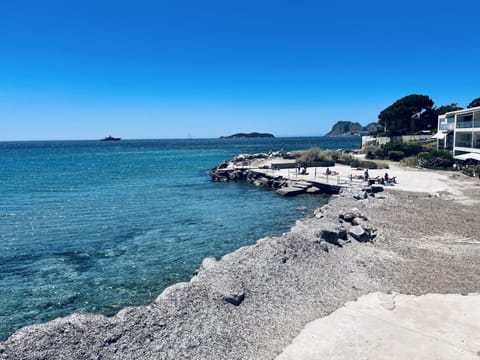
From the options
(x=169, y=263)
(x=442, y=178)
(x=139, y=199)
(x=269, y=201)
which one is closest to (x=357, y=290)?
(x=169, y=263)

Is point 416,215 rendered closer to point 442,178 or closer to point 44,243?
point 442,178

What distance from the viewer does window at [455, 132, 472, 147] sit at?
38500 mm

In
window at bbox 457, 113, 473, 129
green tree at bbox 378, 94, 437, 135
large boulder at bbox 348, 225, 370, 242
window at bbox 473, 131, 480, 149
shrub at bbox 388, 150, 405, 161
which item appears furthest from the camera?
green tree at bbox 378, 94, 437, 135

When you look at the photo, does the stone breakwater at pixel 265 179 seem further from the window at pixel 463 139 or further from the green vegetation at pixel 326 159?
the window at pixel 463 139

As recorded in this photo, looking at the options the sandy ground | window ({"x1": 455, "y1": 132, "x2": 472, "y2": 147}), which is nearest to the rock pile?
the sandy ground

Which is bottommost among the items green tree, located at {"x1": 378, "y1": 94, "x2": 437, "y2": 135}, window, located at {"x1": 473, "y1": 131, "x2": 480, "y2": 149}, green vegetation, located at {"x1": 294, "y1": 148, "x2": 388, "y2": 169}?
green vegetation, located at {"x1": 294, "y1": 148, "x2": 388, "y2": 169}

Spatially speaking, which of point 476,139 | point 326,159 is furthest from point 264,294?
point 476,139

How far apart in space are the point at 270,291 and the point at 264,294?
263 mm

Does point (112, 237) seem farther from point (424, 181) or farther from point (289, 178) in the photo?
point (424, 181)

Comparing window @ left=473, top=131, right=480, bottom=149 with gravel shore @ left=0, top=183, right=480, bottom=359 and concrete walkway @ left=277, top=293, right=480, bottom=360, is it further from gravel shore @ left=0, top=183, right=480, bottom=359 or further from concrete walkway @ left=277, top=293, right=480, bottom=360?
concrete walkway @ left=277, top=293, right=480, bottom=360

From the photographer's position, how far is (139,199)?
28516 millimetres

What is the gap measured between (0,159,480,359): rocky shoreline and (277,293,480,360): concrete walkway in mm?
484

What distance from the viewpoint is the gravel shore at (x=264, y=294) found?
285 inches

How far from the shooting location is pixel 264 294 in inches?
382
